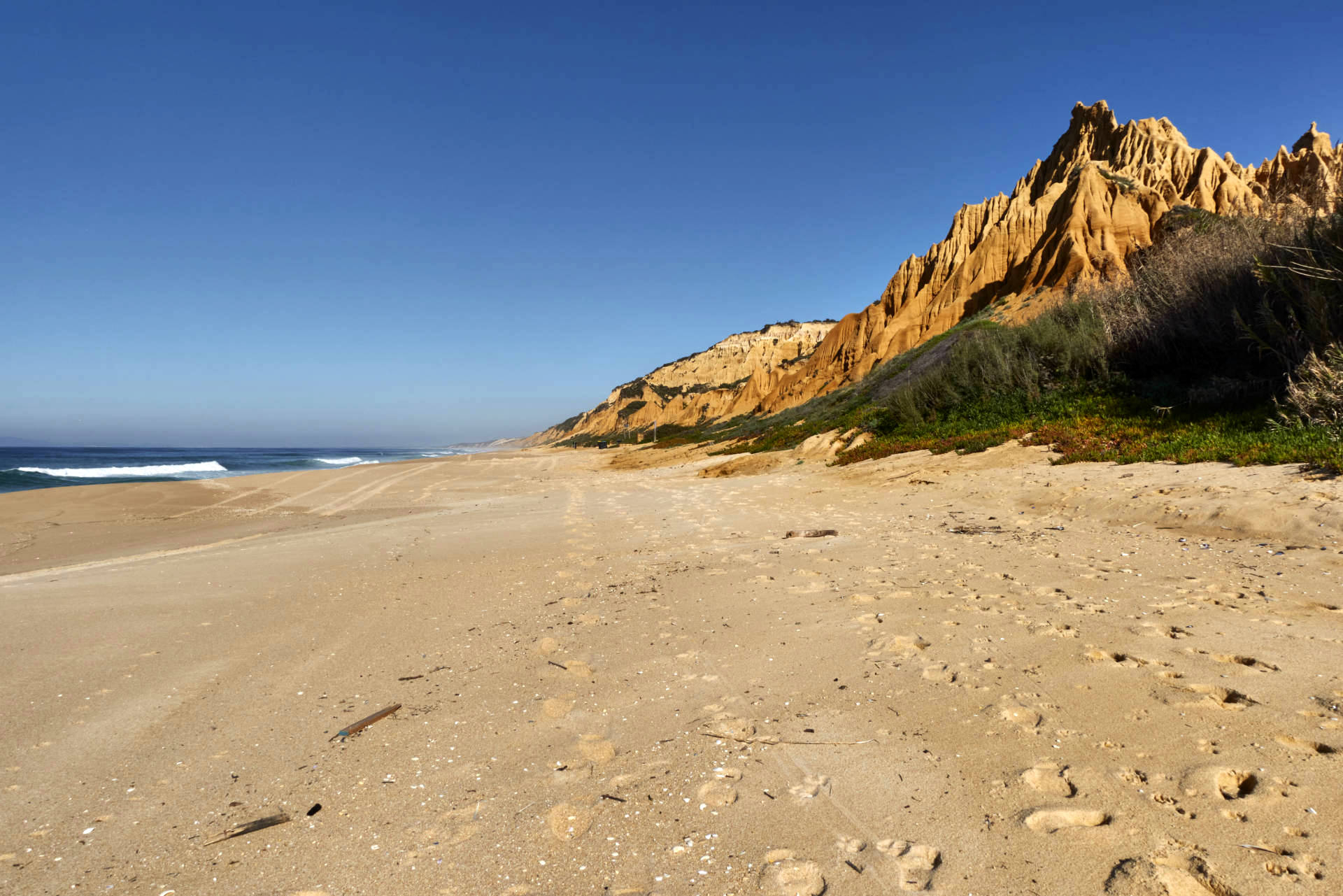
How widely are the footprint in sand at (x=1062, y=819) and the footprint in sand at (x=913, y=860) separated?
1.41 feet

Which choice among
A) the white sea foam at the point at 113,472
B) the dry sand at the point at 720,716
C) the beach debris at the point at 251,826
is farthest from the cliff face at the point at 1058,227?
the white sea foam at the point at 113,472

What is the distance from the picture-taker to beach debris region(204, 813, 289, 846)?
242cm

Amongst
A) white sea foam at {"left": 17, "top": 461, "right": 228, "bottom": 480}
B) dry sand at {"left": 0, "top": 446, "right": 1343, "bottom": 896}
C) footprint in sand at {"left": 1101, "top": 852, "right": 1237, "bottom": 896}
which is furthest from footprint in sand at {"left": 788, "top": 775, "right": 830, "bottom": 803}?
white sea foam at {"left": 17, "top": 461, "right": 228, "bottom": 480}

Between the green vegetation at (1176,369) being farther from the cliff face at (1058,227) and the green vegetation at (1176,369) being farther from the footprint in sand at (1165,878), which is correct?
the cliff face at (1058,227)

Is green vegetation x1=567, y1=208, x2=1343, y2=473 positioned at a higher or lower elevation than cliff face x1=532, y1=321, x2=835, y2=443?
lower

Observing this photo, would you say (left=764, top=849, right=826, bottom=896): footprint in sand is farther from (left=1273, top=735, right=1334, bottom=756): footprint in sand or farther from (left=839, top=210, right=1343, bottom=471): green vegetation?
(left=839, top=210, right=1343, bottom=471): green vegetation

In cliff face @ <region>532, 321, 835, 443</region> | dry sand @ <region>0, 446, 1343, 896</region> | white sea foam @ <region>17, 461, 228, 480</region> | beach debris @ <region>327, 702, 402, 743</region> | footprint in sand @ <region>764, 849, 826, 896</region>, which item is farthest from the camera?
cliff face @ <region>532, 321, 835, 443</region>

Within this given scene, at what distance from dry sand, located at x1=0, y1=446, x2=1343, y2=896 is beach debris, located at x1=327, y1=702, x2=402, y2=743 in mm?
Result: 82

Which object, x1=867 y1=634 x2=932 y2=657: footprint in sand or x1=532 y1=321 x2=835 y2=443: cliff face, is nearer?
x1=867 y1=634 x2=932 y2=657: footprint in sand

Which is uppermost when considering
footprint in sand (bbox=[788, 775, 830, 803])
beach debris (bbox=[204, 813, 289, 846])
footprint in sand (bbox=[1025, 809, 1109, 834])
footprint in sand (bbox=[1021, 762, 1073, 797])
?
footprint in sand (bbox=[1021, 762, 1073, 797])

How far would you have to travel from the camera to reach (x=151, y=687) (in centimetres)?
390

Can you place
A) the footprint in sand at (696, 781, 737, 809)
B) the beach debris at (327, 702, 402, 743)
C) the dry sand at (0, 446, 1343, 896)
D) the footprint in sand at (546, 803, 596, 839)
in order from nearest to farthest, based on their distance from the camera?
the dry sand at (0, 446, 1343, 896), the footprint in sand at (546, 803, 596, 839), the footprint in sand at (696, 781, 737, 809), the beach debris at (327, 702, 402, 743)

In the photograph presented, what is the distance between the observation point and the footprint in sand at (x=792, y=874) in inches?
80.1

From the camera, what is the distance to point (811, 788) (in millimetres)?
2584
